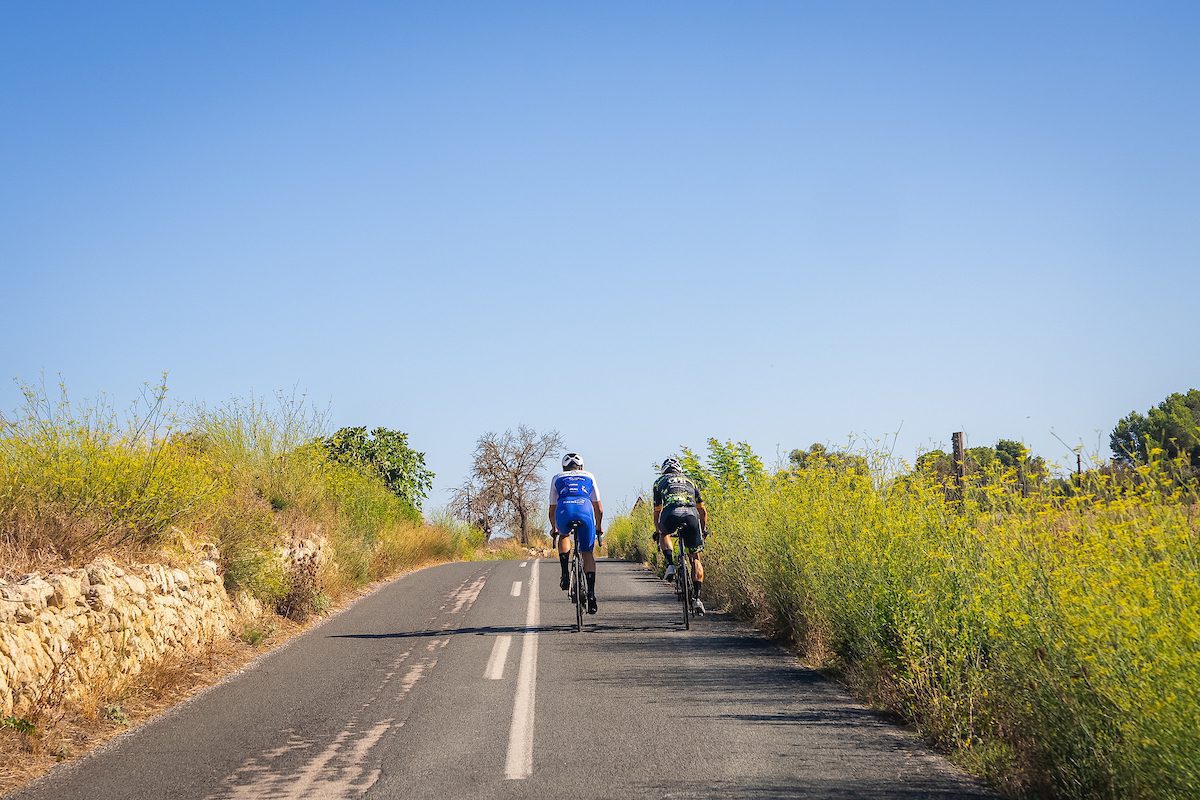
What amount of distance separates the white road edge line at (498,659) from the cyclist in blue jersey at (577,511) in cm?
134

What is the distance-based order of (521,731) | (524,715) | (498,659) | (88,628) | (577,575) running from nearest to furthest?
(521,731), (524,715), (88,628), (498,659), (577,575)

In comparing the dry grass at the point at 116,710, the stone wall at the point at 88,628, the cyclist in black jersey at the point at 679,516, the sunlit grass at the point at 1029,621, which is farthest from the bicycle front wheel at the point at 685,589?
the stone wall at the point at 88,628

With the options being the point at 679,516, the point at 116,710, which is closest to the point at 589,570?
the point at 679,516

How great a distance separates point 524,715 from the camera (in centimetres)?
774

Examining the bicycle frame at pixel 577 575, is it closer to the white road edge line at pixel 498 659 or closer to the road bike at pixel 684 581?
the white road edge line at pixel 498 659

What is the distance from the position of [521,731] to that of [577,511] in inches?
225

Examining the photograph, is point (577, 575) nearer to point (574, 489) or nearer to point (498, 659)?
point (574, 489)

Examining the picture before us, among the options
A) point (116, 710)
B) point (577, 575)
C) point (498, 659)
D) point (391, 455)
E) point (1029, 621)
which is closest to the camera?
point (1029, 621)

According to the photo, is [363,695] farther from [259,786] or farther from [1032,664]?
[1032,664]

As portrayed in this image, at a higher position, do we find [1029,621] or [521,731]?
[1029,621]

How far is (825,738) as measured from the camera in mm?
6852

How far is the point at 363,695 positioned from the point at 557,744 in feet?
9.11

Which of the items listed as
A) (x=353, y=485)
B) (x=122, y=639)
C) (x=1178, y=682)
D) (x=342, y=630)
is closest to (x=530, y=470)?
(x=353, y=485)

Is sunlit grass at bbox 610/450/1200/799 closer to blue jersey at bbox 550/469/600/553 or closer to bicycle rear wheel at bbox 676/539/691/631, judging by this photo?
bicycle rear wheel at bbox 676/539/691/631
